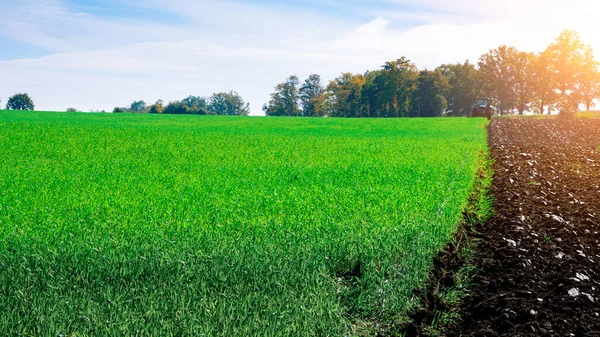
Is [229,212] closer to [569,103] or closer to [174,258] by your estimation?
[174,258]

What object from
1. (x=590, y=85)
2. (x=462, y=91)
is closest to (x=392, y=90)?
(x=462, y=91)

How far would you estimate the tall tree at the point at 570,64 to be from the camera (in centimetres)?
8612

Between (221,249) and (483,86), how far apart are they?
105570 millimetres

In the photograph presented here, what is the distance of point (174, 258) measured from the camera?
6781 mm

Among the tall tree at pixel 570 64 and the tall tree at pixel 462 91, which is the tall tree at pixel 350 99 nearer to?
the tall tree at pixel 462 91

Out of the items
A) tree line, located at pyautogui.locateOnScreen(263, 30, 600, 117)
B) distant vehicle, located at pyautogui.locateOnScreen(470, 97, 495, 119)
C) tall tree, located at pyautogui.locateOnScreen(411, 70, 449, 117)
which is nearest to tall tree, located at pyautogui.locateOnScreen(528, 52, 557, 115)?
tree line, located at pyautogui.locateOnScreen(263, 30, 600, 117)

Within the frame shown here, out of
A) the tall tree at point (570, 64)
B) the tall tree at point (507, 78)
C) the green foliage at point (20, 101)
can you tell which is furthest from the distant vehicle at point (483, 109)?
the green foliage at point (20, 101)

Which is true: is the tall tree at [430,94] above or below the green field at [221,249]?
above

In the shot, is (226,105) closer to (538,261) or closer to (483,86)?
(483,86)

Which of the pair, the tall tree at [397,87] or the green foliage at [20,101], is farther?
the green foliage at [20,101]

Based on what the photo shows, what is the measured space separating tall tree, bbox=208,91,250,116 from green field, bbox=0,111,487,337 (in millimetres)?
134599

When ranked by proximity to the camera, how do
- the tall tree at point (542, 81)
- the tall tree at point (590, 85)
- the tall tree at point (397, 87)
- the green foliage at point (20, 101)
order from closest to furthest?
the tall tree at point (590, 85)
the tall tree at point (542, 81)
the tall tree at point (397, 87)
the green foliage at point (20, 101)

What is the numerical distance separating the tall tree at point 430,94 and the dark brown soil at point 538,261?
87605mm

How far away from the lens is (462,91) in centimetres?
10425
